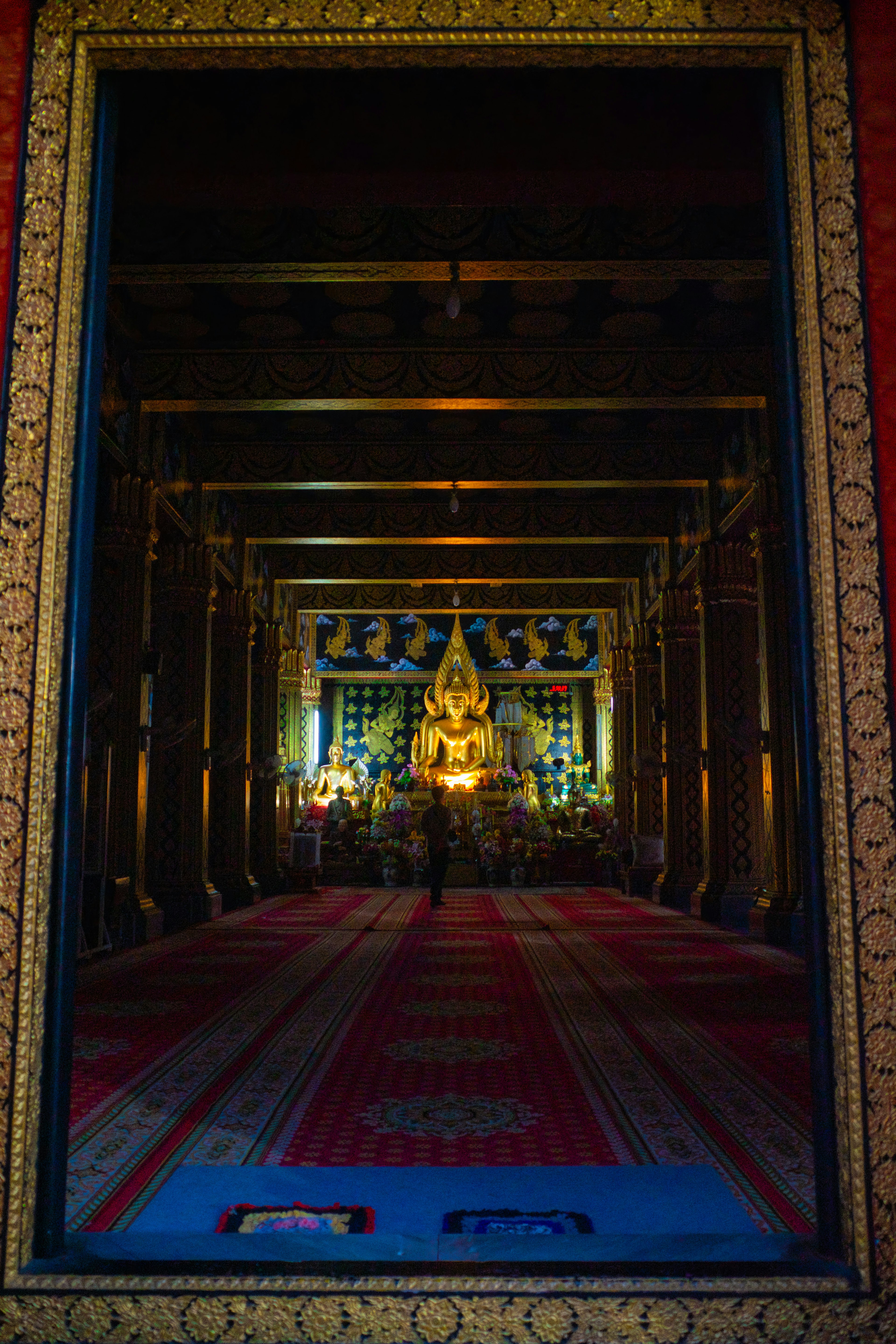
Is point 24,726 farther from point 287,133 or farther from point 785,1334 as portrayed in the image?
point 287,133

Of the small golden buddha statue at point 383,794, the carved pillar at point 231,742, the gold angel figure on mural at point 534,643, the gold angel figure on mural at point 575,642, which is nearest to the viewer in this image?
the carved pillar at point 231,742

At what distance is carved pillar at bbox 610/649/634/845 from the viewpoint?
46.4ft

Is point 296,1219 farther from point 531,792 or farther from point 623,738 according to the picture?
point 531,792

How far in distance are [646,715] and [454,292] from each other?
8159 millimetres

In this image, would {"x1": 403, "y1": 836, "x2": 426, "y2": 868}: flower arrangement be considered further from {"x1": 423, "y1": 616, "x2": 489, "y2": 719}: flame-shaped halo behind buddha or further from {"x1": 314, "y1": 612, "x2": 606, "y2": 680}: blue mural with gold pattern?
{"x1": 314, "y1": 612, "x2": 606, "y2": 680}: blue mural with gold pattern

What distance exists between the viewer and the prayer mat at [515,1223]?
228cm

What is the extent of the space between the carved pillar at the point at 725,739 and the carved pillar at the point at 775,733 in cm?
118

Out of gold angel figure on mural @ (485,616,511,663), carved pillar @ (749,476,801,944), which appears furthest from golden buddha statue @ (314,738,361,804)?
carved pillar @ (749,476,801,944)

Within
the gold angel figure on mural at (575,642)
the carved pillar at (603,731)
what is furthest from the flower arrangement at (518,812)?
the gold angel figure on mural at (575,642)

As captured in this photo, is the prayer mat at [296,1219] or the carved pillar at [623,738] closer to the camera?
the prayer mat at [296,1219]

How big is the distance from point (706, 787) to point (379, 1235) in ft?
25.8

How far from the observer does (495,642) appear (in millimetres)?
20797

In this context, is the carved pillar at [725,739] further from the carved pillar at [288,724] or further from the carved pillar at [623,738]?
the carved pillar at [288,724]

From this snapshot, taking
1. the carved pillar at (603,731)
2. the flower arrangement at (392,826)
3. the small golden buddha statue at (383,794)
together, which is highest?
the carved pillar at (603,731)
